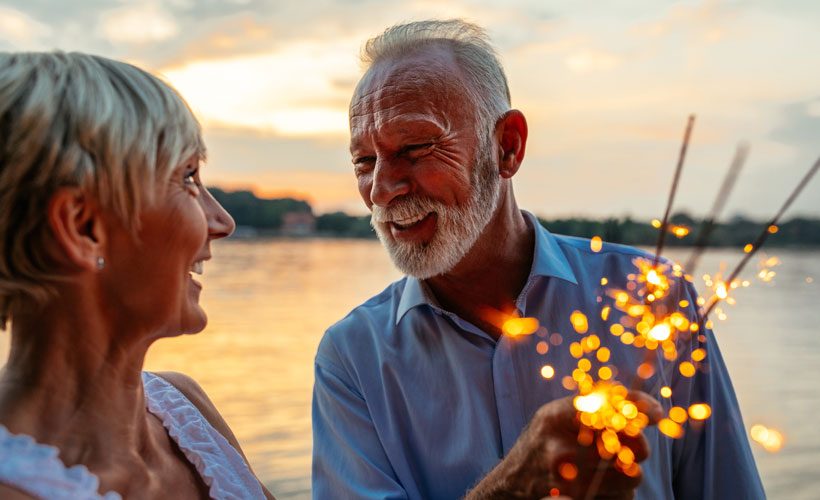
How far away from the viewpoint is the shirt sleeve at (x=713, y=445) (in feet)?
7.98

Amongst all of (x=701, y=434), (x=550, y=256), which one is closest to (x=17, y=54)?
(x=550, y=256)

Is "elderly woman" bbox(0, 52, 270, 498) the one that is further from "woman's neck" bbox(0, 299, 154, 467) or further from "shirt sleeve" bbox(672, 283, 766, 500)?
"shirt sleeve" bbox(672, 283, 766, 500)

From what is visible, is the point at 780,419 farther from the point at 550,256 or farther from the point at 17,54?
the point at 17,54

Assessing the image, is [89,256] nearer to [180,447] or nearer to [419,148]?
[180,447]

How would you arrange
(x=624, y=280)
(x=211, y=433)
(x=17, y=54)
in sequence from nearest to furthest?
(x=17, y=54) → (x=211, y=433) → (x=624, y=280)

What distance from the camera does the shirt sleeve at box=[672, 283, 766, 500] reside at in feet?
7.98

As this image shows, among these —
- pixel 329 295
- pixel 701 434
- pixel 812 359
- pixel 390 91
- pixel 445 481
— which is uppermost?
pixel 390 91

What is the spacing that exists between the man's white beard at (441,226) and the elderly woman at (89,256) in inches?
36.5

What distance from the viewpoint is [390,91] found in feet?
8.86

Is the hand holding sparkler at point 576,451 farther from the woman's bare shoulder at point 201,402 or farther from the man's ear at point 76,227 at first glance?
the man's ear at point 76,227

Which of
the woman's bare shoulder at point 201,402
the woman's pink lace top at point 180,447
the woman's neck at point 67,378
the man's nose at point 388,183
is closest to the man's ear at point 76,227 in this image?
the woman's neck at point 67,378

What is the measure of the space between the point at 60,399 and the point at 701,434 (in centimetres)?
177

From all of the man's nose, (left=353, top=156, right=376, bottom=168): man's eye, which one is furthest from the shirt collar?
(left=353, top=156, right=376, bottom=168): man's eye

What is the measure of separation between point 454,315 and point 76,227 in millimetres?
1332
